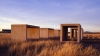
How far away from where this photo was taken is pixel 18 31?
20.9 metres

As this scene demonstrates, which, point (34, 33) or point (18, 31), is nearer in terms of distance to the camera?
point (18, 31)

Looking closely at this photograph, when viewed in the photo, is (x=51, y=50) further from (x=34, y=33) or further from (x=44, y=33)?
(x=44, y=33)

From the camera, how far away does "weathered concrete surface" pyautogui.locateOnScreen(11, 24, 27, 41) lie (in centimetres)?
2063

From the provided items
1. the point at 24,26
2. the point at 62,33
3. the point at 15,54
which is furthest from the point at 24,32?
the point at 15,54

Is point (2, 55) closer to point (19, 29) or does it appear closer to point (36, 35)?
point (19, 29)

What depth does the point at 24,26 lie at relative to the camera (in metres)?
Result: 20.6

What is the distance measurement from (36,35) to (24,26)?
5651 millimetres

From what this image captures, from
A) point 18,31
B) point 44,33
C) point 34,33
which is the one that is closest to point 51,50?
point 18,31

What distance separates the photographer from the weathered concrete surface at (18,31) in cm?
2063

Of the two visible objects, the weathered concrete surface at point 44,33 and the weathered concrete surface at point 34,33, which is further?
the weathered concrete surface at point 44,33

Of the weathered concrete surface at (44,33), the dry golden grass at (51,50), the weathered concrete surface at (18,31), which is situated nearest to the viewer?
the dry golden grass at (51,50)

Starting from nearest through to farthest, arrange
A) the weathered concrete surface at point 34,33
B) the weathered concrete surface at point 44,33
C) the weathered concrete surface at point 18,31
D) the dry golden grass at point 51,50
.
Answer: the dry golden grass at point 51,50 < the weathered concrete surface at point 18,31 < the weathered concrete surface at point 34,33 < the weathered concrete surface at point 44,33

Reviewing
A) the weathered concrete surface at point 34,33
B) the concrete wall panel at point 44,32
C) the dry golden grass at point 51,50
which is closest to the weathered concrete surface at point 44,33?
the concrete wall panel at point 44,32

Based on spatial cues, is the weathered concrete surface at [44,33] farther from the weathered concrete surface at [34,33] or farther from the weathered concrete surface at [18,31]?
the weathered concrete surface at [18,31]
